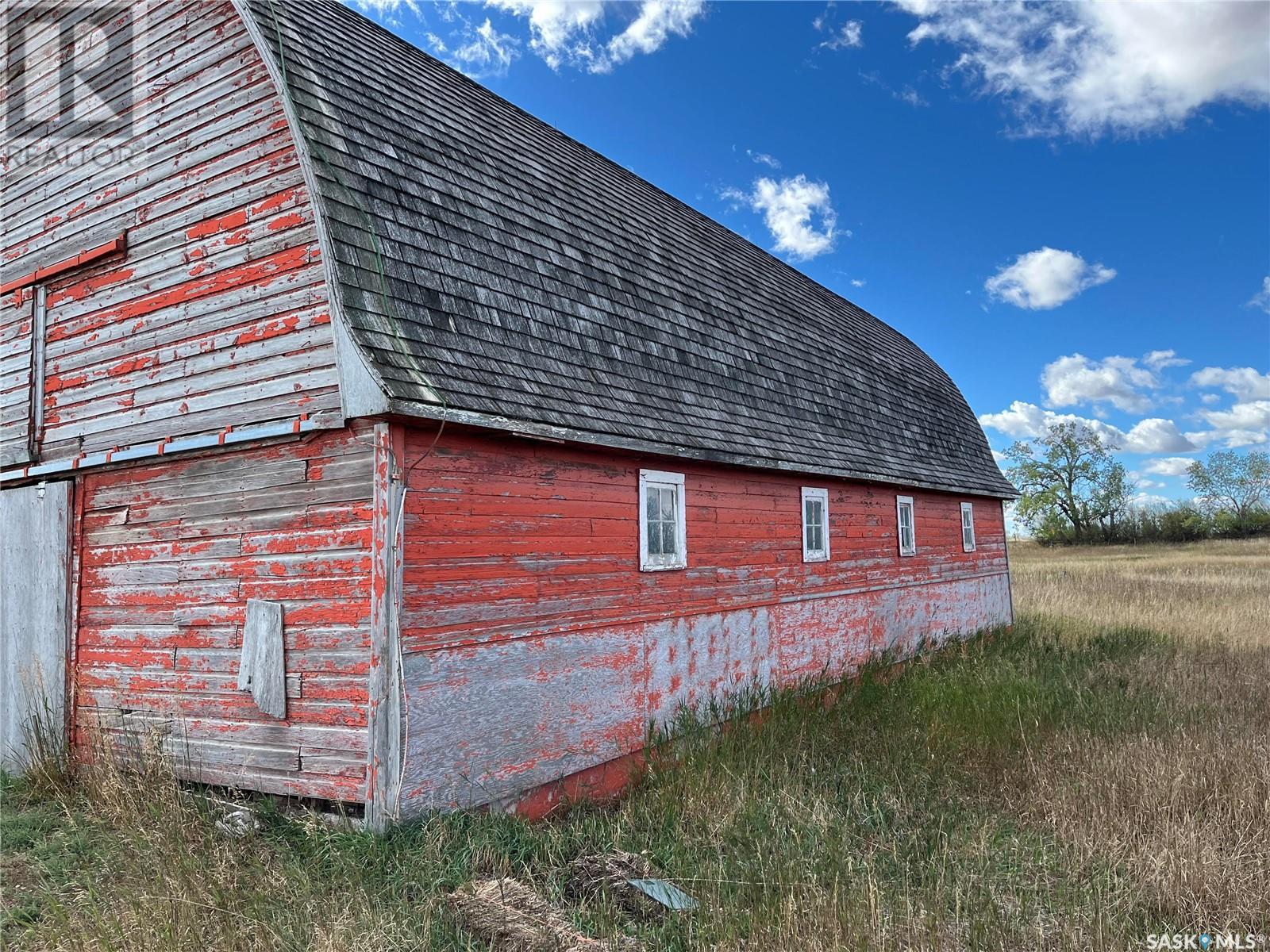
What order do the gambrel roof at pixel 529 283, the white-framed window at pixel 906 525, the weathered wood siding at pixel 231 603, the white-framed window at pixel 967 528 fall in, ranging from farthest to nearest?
1. the white-framed window at pixel 967 528
2. the white-framed window at pixel 906 525
3. the gambrel roof at pixel 529 283
4. the weathered wood siding at pixel 231 603

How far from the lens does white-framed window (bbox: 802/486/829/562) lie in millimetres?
10367

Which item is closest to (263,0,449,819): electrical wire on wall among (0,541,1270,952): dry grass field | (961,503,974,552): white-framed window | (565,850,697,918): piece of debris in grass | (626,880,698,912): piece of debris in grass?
(0,541,1270,952): dry grass field

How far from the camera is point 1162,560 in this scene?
122 ft

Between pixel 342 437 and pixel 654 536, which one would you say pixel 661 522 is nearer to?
pixel 654 536

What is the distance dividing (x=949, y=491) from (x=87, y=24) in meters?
13.3

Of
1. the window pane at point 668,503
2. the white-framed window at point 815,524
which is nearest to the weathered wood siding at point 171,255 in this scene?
the window pane at point 668,503

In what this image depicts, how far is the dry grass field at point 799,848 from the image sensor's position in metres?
4.17

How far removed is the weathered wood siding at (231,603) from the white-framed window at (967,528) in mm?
12881

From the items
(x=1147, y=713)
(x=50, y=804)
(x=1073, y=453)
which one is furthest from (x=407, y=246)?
(x=1073, y=453)

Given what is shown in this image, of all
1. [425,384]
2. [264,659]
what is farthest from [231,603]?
[425,384]

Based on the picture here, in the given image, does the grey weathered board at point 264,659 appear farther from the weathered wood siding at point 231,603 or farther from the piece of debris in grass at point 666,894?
the piece of debris in grass at point 666,894

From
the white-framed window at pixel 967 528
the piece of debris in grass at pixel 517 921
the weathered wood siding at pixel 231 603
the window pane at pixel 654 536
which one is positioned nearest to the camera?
the piece of debris in grass at pixel 517 921

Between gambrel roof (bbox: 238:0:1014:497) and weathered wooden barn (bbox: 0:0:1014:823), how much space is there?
41mm

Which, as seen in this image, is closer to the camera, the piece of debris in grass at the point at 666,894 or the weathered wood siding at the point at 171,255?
the piece of debris in grass at the point at 666,894
